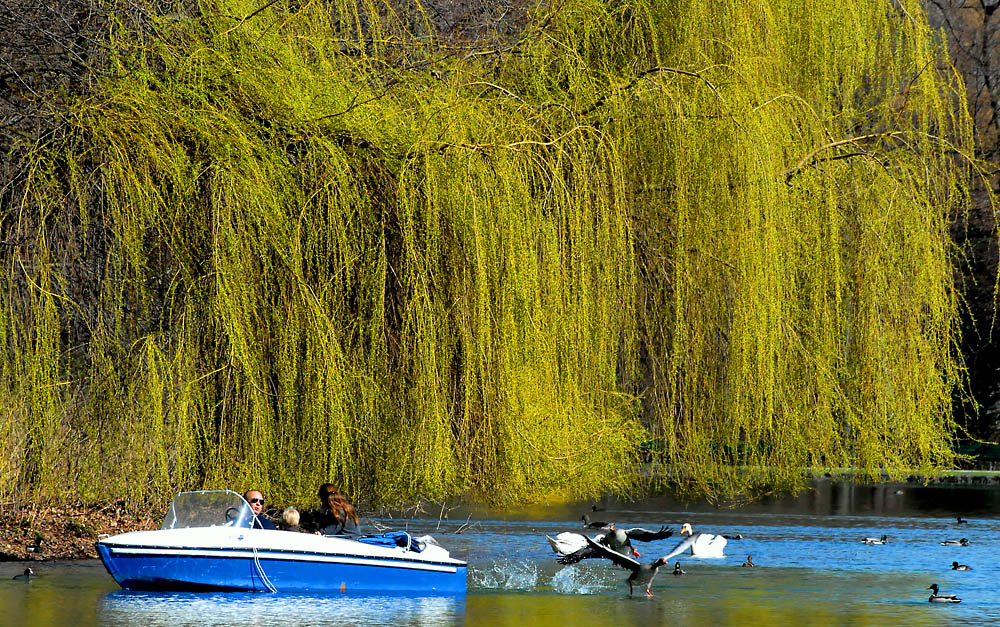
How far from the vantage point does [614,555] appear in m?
14.6

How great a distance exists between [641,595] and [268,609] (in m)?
3.95

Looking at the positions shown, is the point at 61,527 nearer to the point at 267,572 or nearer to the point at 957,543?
the point at 267,572

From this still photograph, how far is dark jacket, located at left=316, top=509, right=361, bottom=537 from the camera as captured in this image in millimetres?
13484

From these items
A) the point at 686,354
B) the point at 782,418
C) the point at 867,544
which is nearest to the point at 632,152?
the point at 686,354

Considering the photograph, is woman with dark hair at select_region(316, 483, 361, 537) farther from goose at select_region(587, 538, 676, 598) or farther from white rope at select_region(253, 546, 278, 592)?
goose at select_region(587, 538, 676, 598)

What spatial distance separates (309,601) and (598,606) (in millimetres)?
2669

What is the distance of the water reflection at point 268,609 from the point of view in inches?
471

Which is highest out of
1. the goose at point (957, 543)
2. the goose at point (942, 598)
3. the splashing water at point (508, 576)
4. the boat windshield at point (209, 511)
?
the boat windshield at point (209, 511)

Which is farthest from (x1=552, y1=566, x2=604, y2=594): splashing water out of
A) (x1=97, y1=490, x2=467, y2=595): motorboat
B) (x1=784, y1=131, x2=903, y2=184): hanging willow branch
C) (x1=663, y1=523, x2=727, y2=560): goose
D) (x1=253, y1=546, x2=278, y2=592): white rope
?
(x1=784, y1=131, x2=903, y2=184): hanging willow branch

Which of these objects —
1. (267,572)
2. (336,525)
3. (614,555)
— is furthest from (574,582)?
(267,572)

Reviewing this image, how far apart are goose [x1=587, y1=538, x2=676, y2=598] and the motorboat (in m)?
1.55

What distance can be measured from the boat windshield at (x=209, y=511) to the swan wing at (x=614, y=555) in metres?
3.50

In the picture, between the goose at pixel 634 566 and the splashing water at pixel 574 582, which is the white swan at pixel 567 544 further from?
the goose at pixel 634 566

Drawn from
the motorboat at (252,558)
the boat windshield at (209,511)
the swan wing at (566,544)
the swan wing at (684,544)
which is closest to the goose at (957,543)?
the swan wing at (684,544)
